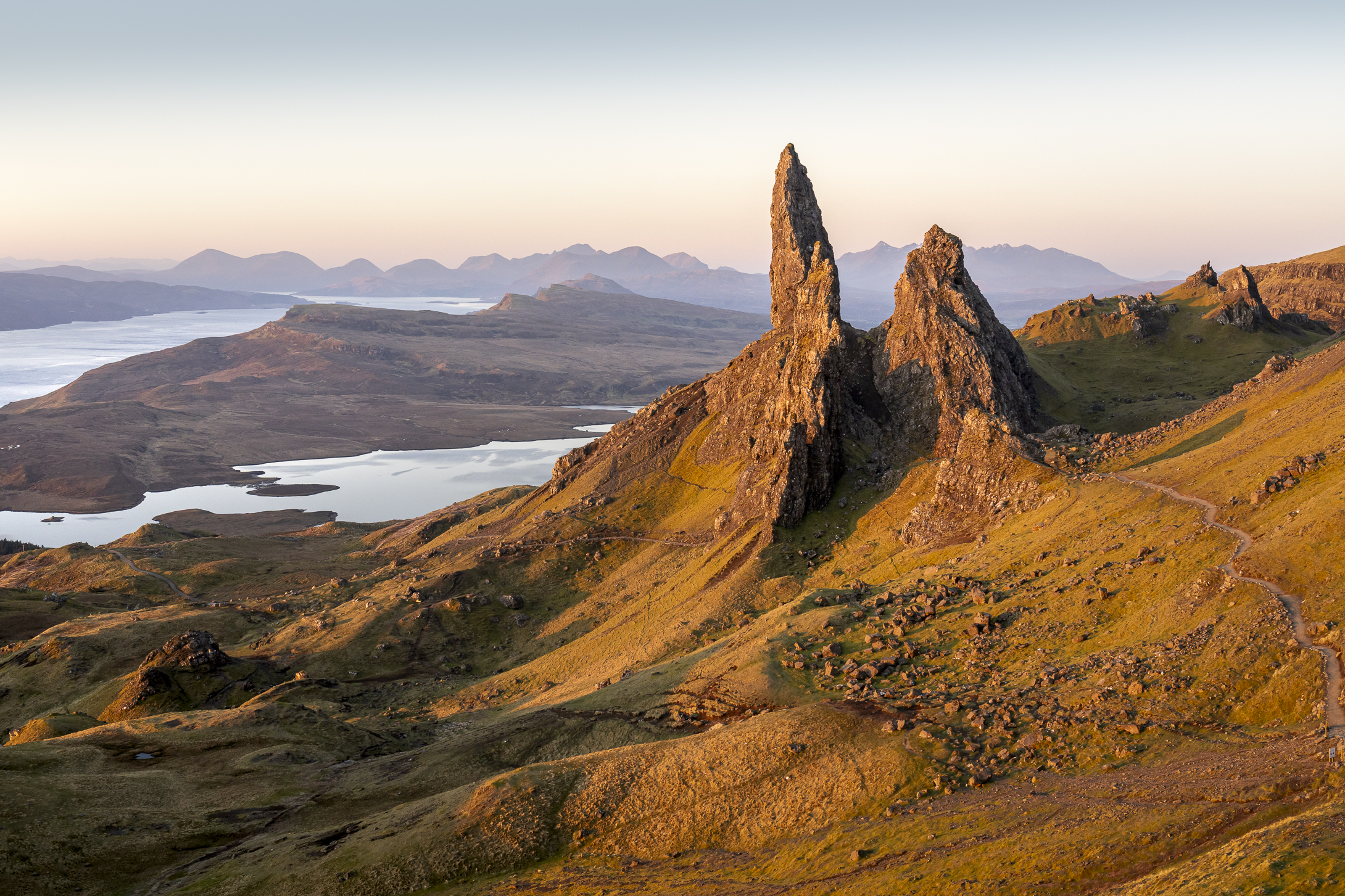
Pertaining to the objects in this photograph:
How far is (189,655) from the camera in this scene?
104 meters

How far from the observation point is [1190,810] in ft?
129

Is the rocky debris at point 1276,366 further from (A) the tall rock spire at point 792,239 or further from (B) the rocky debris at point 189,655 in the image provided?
(B) the rocky debris at point 189,655

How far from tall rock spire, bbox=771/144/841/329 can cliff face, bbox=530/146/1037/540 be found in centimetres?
29

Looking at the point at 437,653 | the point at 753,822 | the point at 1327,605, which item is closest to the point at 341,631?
the point at 437,653

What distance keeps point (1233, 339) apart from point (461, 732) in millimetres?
161095

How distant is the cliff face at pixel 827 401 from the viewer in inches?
4316

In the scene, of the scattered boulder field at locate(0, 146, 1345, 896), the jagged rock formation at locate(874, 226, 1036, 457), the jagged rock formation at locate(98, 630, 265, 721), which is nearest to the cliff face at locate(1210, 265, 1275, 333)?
the scattered boulder field at locate(0, 146, 1345, 896)

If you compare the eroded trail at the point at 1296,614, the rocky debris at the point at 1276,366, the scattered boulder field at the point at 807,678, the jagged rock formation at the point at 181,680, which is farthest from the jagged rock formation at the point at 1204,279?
the jagged rock formation at the point at 181,680

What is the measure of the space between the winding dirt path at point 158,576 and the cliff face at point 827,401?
64.5 metres

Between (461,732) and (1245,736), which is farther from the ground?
(1245,736)

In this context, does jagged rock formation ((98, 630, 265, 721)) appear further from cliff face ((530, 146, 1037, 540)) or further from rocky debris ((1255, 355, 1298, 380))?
rocky debris ((1255, 355, 1298, 380))

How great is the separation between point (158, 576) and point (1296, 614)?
173817mm

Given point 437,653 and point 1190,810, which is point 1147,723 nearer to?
point 1190,810

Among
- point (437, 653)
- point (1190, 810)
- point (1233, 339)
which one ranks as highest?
point (1233, 339)
